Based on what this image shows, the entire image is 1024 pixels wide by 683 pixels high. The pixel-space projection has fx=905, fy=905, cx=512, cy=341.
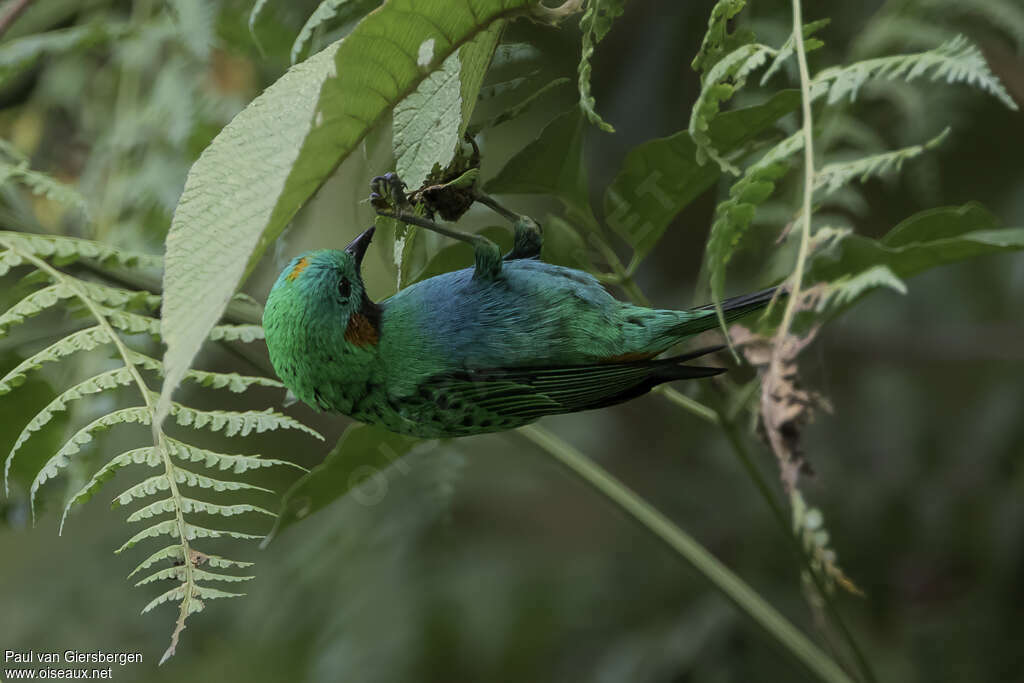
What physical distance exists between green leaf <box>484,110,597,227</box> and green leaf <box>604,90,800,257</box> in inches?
2.5

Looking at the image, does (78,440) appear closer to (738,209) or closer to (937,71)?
(738,209)

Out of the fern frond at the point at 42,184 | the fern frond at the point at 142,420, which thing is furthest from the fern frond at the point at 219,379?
the fern frond at the point at 42,184

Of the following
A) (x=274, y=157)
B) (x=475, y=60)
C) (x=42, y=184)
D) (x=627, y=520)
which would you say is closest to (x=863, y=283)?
(x=475, y=60)

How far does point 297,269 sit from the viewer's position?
1085 mm

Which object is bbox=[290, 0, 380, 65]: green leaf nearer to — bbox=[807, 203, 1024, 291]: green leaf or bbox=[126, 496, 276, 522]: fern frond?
bbox=[126, 496, 276, 522]: fern frond

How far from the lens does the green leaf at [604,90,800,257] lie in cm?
132

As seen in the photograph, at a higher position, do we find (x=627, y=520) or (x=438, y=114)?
(x=438, y=114)

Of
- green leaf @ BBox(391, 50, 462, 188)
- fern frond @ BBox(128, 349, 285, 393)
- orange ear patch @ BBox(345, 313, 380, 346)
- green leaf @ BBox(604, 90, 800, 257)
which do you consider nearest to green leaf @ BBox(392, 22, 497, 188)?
green leaf @ BBox(391, 50, 462, 188)

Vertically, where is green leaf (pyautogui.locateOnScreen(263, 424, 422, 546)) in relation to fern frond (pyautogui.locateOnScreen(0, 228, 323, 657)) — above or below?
below

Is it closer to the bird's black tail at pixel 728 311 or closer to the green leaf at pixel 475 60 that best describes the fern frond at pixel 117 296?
the green leaf at pixel 475 60

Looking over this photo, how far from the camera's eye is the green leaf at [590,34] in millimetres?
1038

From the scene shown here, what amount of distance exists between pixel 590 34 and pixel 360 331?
1.50 feet

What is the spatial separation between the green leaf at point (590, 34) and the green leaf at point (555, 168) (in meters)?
0.16

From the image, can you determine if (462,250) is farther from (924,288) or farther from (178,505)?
A: (924,288)
